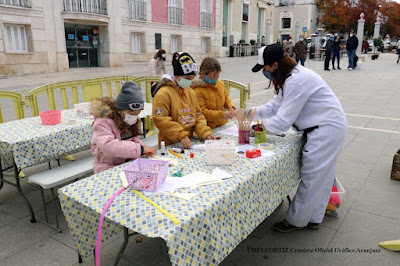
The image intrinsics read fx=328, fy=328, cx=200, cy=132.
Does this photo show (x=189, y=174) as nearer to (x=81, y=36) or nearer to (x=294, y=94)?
(x=294, y=94)

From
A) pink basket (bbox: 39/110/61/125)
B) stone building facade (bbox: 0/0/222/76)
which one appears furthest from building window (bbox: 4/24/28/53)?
pink basket (bbox: 39/110/61/125)

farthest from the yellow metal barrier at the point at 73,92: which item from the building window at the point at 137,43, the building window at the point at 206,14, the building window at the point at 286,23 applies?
the building window at the point at 286,23

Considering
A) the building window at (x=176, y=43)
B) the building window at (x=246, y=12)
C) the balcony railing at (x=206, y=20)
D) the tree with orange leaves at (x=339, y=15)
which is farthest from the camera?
the tree with orange leaves at (x=339, y=15)

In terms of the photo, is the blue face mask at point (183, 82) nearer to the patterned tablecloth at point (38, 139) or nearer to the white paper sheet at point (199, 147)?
the white paper sheet at point (199, 147)

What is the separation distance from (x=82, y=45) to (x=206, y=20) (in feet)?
38.0

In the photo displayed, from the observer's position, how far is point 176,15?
24328 mm

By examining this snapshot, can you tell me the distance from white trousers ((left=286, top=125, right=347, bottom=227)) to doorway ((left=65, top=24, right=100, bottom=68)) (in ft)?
61.6

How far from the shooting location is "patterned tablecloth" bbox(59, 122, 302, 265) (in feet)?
5.65

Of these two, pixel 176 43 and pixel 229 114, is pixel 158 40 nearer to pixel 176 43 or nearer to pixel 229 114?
pixel 176 43

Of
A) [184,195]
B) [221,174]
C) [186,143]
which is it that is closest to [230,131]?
[186,143]

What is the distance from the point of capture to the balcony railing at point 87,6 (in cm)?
1774

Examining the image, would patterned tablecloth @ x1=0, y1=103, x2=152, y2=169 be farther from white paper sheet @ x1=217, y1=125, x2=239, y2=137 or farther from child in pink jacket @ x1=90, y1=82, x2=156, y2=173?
white paper sheet @ x1=217, y1=125, x2=239, y2=137

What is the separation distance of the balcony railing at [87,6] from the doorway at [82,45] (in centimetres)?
103

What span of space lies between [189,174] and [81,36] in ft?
64.4
